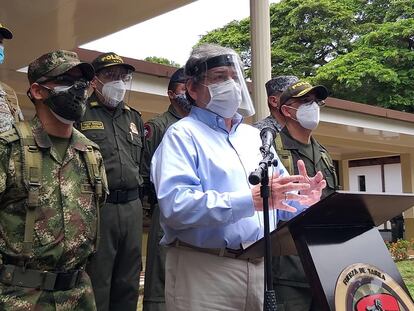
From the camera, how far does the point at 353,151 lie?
1806 centimetres

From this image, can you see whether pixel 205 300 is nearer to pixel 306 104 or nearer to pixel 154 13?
pixel 306 104

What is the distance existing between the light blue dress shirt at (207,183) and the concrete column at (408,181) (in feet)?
49.8

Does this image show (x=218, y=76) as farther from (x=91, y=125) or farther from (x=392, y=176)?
(x=392, y=176)

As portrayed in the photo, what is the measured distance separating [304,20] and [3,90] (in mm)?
28590

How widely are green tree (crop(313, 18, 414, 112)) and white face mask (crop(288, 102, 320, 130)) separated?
21.5 m

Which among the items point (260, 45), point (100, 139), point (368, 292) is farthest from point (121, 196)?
point (260, 45)

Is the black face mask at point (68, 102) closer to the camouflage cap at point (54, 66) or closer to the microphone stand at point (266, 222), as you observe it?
the camouflage cap at point (54, 66)

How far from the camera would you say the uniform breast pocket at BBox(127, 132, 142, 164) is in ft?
13.8

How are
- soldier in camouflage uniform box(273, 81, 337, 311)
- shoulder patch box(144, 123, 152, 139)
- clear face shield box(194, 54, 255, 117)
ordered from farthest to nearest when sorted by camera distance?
shoulder patch box(144, 123, 152, 139)
soldier in camouflage uniform box(273, 81, 337, 311)
clear face shield box(194, 54, 255, 117)

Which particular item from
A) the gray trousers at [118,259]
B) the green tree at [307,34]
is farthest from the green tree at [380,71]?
the gray trousers at [118,259]

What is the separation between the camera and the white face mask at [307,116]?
12.4ft

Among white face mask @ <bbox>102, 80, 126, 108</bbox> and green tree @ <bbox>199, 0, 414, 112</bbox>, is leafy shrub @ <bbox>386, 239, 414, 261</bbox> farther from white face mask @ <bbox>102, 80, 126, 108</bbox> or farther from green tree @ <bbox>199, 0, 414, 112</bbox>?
green tree @ <bbox>199, 0, 414, 112</bbox>

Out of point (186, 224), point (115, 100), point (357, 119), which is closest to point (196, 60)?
point (186, 224)

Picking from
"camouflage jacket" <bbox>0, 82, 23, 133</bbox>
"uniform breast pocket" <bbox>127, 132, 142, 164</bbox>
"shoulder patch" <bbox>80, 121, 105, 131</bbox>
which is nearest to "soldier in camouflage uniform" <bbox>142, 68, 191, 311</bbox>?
"uniform breast pocket" <bbox>127, 132, 142, 164</bbox>
